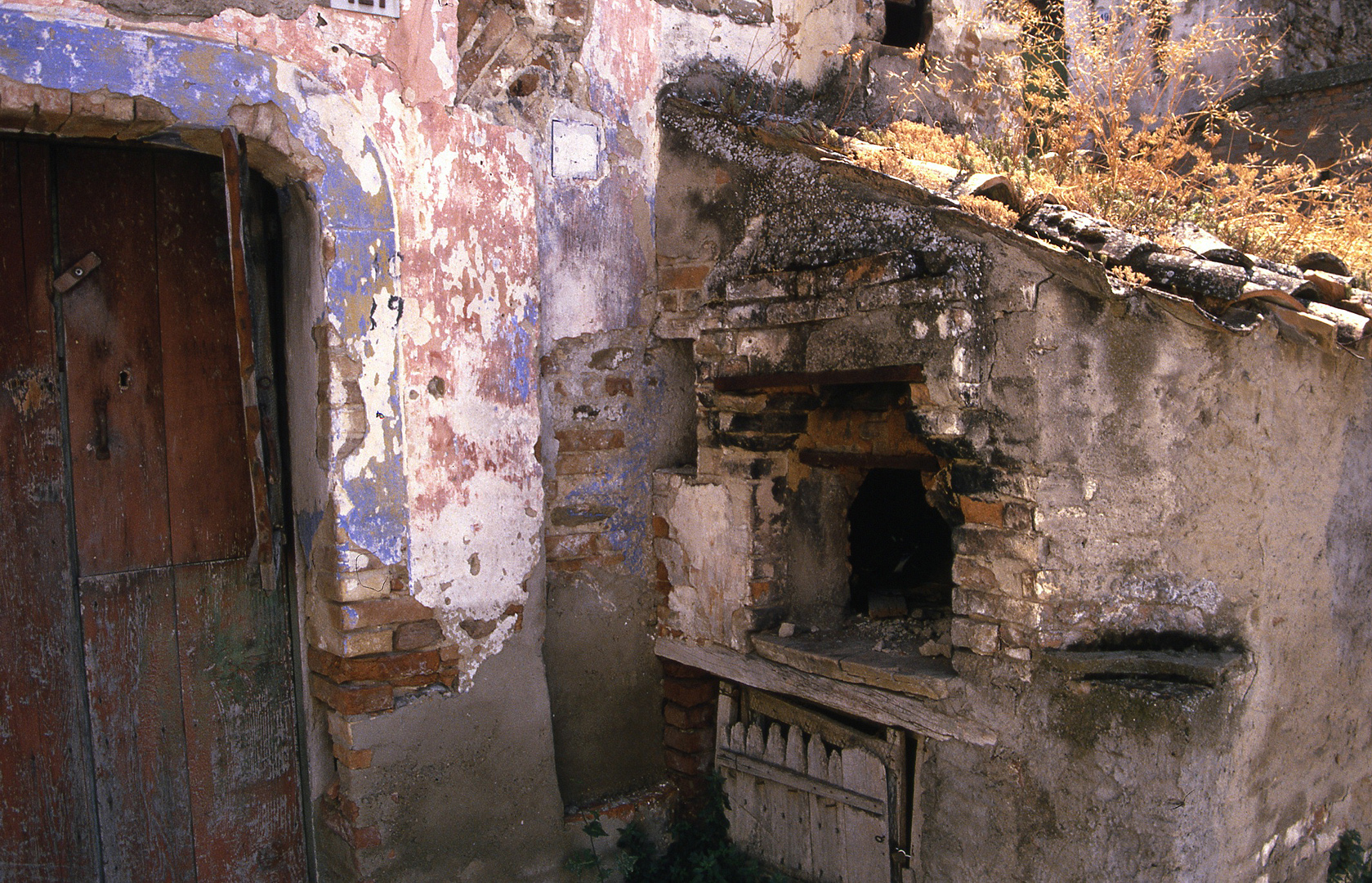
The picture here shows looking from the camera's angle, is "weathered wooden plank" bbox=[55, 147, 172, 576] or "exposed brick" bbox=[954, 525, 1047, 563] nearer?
"exposed brick" bbox=[954, 525, 1047, 563]

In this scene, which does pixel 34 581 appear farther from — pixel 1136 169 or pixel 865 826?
pixel 1136 169

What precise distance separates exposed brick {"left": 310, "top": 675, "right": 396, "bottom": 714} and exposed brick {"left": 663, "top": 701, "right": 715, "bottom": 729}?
118 cm

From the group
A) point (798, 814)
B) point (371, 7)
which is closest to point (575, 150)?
point (371, 7)

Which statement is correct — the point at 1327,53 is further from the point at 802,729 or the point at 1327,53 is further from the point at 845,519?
the point at 802,729

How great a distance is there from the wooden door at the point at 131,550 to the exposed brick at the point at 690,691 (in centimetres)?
143

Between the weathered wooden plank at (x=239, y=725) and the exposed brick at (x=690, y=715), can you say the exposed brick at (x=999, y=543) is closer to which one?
the exposed brick at (x=690, y=715)

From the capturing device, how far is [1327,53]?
7574 mm

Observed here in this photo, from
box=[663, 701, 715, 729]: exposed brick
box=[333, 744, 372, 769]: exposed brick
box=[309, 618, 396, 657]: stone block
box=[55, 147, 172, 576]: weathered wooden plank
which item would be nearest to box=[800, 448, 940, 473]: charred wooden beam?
box=[663, 701, 715, 729]: exposed brick

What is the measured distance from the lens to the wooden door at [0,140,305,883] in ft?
9.10

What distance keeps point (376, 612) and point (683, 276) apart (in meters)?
1.65

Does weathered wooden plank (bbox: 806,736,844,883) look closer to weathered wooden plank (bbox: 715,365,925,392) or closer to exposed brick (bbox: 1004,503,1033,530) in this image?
exposed brick (bbox: 1004,503,1033,530)

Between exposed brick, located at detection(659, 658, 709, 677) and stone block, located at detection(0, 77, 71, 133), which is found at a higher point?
stone block, located at detection(0, 77, 71, 133)

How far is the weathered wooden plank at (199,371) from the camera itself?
2975 mm

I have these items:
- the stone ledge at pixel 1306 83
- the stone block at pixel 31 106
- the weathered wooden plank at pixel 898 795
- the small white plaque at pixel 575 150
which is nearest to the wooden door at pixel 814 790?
the weathered wooden plank at pixel 898 795
